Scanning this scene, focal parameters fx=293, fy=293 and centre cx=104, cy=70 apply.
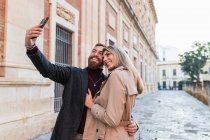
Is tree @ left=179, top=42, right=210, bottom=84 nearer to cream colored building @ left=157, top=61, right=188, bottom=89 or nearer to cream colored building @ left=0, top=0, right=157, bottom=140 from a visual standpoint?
cream colored building @ left=157, top=61, right=188, bottom=89

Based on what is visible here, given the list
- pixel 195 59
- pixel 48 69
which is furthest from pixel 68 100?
pixel 195 59

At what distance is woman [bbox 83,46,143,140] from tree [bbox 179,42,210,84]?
137ft

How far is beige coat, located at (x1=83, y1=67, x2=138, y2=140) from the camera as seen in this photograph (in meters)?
2.03

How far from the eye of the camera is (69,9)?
8625 millimetres

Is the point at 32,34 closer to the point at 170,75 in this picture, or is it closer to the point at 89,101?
the point at 89,101

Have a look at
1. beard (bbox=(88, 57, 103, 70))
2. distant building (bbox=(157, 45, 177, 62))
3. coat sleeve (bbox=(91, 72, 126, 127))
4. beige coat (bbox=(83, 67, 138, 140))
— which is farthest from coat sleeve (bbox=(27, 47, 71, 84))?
distant building (bbox=(157, 45, 177, 62))

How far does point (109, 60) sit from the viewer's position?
226cm

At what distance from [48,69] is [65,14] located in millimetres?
6320

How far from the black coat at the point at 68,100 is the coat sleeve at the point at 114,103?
0.30 metres

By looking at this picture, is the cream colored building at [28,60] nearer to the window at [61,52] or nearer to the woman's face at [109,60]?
the window at [61,52]

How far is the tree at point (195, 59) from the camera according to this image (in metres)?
43.0

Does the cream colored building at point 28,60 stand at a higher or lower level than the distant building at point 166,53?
lower

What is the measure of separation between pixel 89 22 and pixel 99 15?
157cm

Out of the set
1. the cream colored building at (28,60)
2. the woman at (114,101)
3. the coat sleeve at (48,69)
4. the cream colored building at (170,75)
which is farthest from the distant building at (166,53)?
the woman at (114,101)
